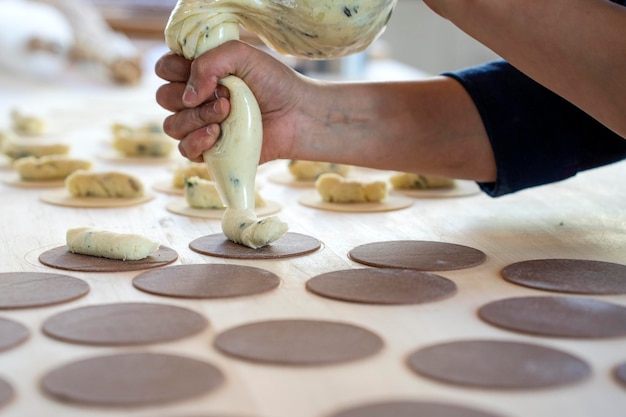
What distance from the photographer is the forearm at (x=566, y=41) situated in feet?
3.53

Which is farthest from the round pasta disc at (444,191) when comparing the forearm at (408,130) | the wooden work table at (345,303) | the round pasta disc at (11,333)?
the round pasta disc at (11,333)

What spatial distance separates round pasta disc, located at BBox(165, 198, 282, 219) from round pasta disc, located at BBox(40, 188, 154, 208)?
6 cm

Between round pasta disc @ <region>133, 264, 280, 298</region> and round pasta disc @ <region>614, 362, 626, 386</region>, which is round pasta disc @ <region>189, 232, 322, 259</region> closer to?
round pasta disc @ <region>133, 264, 280, 298</region>

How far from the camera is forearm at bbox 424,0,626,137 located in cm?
108

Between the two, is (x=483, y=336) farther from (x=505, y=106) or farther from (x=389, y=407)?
(x=505, y=106)

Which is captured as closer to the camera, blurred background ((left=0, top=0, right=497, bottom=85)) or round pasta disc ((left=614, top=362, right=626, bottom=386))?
round pasta disc ((left=614, top=362, right=626, bottom=386))

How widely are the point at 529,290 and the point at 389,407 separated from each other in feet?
1.25

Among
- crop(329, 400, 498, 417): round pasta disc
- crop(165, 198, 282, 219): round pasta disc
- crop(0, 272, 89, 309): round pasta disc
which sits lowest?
crop(329, 400, 498, 417): round pasta disc

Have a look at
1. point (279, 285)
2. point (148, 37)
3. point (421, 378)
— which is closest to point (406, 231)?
point (279, 285)

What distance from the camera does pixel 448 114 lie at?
55.9 inches

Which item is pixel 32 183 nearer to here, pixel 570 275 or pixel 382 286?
pixel 382 286

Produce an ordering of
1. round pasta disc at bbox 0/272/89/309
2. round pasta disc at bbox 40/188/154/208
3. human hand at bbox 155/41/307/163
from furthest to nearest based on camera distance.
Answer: round pasta disc at bbox 40/188/154/208 < human hand at bbox 155/41/307/163 < round pasta disc at bbox 0/272/89/309

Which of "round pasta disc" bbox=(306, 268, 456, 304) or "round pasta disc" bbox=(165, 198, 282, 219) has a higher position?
"round pasta disc" bbox=(165, 198, 282, 219)

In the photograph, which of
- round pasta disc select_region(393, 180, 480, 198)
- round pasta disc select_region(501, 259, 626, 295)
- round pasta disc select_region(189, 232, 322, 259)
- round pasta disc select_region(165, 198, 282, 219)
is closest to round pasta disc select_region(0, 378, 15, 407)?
round pasta disc select_region(189, 232, 322, 259)
